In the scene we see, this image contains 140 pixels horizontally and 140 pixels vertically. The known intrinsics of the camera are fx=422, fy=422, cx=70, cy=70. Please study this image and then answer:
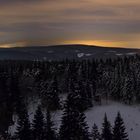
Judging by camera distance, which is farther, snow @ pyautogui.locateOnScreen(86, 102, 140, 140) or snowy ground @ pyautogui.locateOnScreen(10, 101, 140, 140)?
snow @ pyautogui.locateOnScreen(86, 102, 140, 140)

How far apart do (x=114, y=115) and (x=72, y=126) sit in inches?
1733

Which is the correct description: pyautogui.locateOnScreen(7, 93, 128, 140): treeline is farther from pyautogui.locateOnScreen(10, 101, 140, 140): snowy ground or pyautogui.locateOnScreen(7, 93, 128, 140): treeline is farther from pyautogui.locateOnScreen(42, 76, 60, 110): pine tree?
pyautogui.locateOnScreen(42, 76, 60, 110): pine tree

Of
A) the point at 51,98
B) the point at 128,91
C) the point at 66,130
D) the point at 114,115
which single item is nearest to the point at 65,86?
the point at 51,98

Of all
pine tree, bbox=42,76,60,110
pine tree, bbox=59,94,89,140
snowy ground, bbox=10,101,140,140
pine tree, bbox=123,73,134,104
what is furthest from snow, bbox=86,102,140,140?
pine tree, bbox=59,94,89,140

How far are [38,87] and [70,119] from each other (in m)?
47.4

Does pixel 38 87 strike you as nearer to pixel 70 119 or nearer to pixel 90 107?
pixel 90 107

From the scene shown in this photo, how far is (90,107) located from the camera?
14362 cm

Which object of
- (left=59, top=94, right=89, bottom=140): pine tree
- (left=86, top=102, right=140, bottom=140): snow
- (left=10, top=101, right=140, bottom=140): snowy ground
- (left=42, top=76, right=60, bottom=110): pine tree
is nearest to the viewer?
(left=59, top=94, right=89, bottom=140): pine tree

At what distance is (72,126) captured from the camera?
10019cm

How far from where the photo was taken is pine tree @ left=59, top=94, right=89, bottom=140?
316 feet

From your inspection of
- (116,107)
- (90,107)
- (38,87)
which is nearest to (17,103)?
(38,87)

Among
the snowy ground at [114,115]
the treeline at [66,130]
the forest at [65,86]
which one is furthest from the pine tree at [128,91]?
the treeline at [66,130]

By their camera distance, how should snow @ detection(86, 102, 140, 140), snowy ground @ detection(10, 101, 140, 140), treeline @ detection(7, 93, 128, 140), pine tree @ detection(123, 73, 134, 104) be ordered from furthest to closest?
pine tree @ detection(123, 73, 134, 104) < snow @ detection(86, 102, 140, 140) < snowy ground @ detection(10, 101, 140, 140) < treeline @ detection(7, 93, 128, 140)

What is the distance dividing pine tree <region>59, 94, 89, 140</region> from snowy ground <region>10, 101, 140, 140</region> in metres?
26.0
